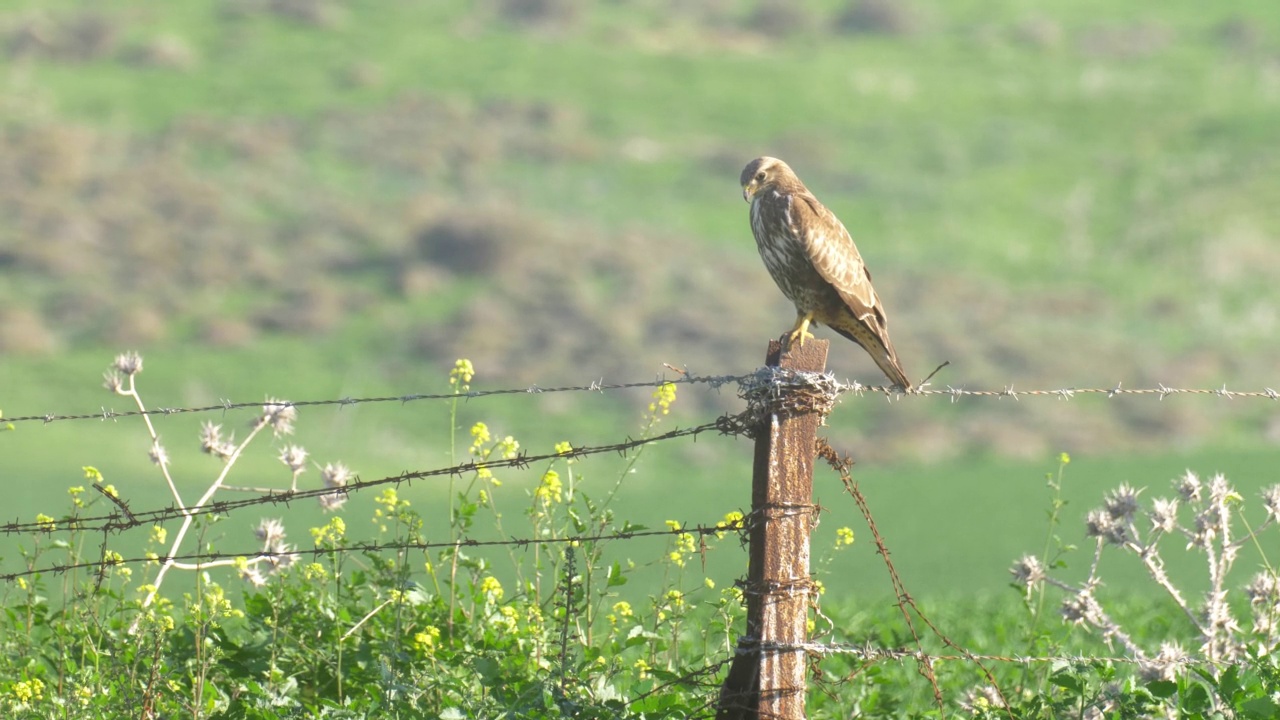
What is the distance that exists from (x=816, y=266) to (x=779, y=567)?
2.42 metres

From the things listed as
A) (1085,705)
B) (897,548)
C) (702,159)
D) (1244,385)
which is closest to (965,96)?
(702,159)

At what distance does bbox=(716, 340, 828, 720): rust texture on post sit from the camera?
4.73 meters

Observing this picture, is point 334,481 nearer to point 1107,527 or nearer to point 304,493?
point 304,493

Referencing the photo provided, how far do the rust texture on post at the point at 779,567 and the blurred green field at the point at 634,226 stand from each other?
88.4 ft

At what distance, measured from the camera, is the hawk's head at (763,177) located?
754 centimetres

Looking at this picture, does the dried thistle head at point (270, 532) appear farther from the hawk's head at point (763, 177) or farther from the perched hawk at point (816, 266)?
the hawk's head at point (763, 177)

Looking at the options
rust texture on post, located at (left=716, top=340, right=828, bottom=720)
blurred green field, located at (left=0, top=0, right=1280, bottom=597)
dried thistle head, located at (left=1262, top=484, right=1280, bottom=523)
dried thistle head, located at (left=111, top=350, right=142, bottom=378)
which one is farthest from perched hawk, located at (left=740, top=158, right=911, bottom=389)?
blurred green field, located at (left=0, top=0, right=1280, bottom=597)

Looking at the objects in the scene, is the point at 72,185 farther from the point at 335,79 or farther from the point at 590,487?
the point at 590,487

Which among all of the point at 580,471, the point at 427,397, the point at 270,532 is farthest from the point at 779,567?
the point at 580,471

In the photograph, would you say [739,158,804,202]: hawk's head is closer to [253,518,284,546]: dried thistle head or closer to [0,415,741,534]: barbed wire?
[0,415,741,534]: barbed wire

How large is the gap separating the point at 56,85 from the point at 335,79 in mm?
13325

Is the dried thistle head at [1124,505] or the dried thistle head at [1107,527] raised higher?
the dried thistle head at [1124,505]

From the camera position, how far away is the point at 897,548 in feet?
108

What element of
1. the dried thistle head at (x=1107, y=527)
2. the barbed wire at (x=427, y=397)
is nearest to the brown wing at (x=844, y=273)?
the dried thistle head at (x=1107, y=527)
